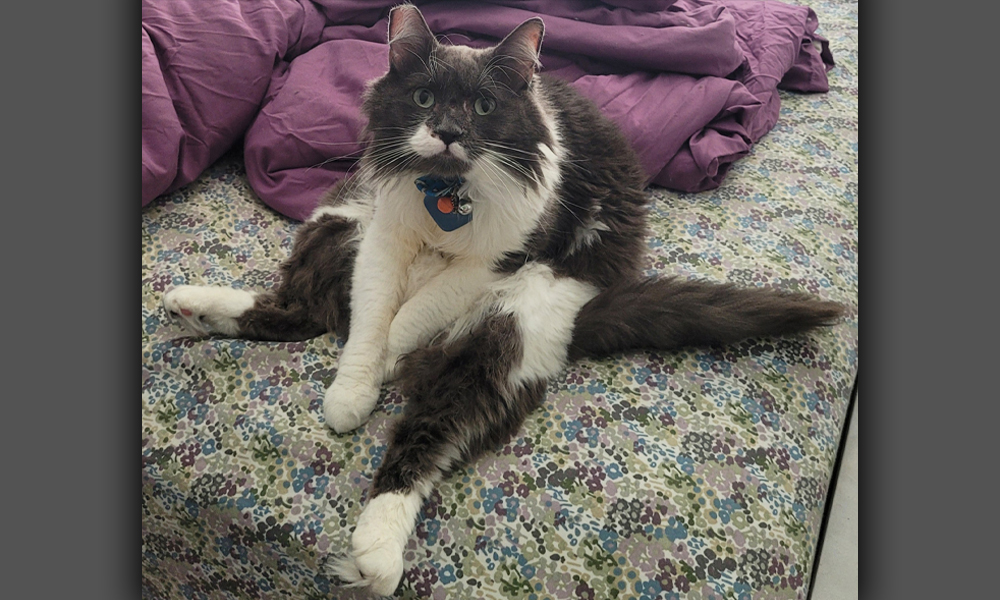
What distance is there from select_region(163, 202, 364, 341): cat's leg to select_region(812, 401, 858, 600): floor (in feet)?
3.12

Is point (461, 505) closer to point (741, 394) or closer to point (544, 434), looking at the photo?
point (544, 434)

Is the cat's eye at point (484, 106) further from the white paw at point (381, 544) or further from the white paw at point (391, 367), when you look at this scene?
the white paw at point (381, 544)

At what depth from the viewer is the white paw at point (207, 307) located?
1.30 metres

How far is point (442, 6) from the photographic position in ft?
5.90

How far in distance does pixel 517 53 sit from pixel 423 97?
0.56ft

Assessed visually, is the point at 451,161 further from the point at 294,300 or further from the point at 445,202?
the point at 294,300

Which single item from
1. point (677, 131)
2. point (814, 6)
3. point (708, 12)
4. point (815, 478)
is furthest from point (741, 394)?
point (814, 6)

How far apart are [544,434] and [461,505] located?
→ 0.18 metres

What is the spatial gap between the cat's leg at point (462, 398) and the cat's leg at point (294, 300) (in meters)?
0.24

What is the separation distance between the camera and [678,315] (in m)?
1.26

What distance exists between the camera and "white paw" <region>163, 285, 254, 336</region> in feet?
4.27

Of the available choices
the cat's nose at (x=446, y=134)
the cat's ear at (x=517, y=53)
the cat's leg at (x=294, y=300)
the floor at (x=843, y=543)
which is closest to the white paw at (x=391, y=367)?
the cat's leg at (x=294, y=300)

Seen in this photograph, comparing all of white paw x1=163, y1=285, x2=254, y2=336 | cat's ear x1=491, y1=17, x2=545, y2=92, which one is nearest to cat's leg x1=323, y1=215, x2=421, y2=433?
white paw x1=163, y1=285, x2=254, y2=336

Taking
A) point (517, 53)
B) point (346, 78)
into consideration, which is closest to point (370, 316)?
point (517, 53)
